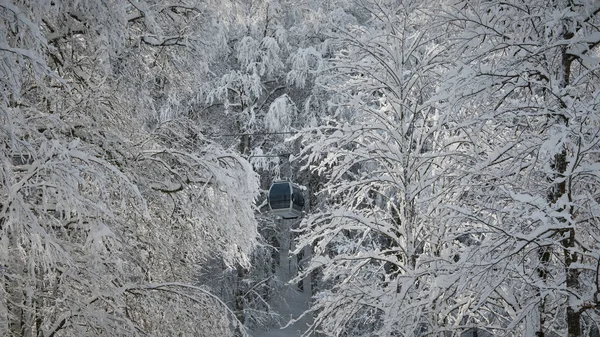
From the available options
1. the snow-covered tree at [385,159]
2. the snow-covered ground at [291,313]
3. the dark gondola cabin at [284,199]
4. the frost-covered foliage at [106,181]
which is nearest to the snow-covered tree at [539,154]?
the snow-covered tree at [385,159]

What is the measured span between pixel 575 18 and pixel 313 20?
11.2 meters

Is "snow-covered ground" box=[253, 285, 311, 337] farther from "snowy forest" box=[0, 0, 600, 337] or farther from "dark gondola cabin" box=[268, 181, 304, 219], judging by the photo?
"snowy forest" box=[0, 0, 600, 337]

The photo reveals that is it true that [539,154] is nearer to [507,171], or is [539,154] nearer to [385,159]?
[507,171]

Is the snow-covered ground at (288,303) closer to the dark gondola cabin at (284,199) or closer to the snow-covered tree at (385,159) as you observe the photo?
the dark gondola cabin at (284,199)

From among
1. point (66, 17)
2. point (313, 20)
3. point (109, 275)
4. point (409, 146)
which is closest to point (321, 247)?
point (409, 146)

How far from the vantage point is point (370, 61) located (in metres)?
7.55

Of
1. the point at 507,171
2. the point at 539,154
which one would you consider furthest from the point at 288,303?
the point at 539,154

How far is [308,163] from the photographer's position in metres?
6.93

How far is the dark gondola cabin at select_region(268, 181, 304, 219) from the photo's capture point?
417 inches

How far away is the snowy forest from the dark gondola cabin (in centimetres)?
309

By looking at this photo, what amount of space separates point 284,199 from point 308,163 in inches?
148

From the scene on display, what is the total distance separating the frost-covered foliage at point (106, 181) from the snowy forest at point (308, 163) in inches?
1.0

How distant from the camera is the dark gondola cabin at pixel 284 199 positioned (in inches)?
417

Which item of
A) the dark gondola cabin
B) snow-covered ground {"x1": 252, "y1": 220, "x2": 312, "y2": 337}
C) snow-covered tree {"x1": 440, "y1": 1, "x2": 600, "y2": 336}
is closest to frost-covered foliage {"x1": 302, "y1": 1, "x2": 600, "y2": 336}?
snow-covered tree {"x1": 440, "y1": 1, "x2": 600, "y2": 336}
